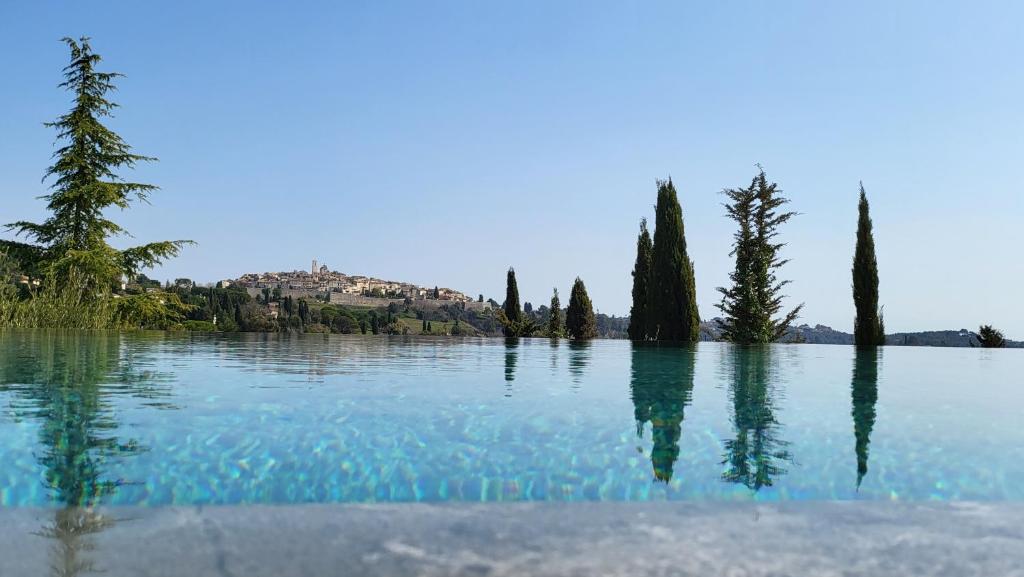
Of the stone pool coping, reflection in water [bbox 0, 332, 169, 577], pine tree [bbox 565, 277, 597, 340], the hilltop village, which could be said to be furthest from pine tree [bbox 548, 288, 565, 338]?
the hilltop village

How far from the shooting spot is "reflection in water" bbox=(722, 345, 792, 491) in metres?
3.12

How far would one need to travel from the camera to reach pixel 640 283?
25734mm

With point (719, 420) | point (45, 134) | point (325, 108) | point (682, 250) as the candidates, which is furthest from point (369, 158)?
point (719, 420)

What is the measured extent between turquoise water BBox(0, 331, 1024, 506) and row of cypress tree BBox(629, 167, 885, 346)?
48.3ft

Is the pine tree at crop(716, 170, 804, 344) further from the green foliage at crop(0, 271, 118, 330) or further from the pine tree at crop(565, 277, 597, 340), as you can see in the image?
the green foliage at crop(0, 271, 118, 330)

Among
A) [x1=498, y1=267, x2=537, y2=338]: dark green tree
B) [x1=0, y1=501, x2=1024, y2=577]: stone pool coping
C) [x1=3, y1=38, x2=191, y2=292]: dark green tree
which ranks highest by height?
[x1=3, y1=38, x2=191, y2=292]: dark green tree

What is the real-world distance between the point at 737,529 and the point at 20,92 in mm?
21692

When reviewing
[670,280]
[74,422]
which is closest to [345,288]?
[670,280]

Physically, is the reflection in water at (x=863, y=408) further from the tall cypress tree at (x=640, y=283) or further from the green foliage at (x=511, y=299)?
the green foliage at (x=511, y=299)

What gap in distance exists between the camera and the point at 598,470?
314cm

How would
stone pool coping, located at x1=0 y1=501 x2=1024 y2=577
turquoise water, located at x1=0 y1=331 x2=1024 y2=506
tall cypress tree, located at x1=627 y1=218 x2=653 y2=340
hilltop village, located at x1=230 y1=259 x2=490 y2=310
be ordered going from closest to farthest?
stone pool coping, located at x1=0 y1=501 x2=1024 y2=577 < turquoise water, located at x1=0 y1=331 x2=1024 y2=506 < tall cypress tree, located at x1=627 y1=218 x2=653 y2=340 < hilltop village, located at x1=230 y1=259 x2=490 y2=310

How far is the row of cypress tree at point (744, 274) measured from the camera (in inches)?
839

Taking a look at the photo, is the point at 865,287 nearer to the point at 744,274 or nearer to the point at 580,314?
the point at 744,274

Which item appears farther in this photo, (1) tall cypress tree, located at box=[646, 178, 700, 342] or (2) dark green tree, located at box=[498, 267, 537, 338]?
(2) dark green tree, located at box=[498, 267, 537, 338]
